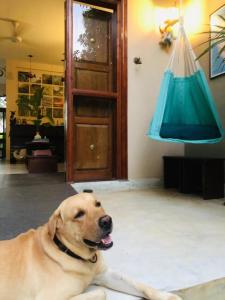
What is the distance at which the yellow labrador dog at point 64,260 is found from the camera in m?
0.85

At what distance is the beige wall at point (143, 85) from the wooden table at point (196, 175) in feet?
0.60

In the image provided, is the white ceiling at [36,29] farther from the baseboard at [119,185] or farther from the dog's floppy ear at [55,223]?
the dog's floppy ear at [55,223]

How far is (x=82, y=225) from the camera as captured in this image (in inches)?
35.0

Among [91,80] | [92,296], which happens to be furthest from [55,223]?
[91,80]

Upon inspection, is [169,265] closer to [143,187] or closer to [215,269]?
[215,269]

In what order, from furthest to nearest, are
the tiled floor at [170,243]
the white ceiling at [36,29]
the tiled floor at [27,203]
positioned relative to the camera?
1. the white ceiling at [36,29]
2. the tiled floor at [27,203]
3. the tiled floor at [170,243]

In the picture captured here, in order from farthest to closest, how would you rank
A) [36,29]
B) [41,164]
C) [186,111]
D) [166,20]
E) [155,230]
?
[36,29], [41,164], [166,20], [186,111], [155,230]

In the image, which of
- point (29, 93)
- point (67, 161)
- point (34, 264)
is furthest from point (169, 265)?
point (29, 93)

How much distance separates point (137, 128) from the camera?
10.1 ft

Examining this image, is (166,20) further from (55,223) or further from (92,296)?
(92,296)

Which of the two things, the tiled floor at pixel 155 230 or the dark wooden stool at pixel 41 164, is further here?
the dark wooden stool at pixel 41 164

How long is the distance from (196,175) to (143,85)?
1176 mm

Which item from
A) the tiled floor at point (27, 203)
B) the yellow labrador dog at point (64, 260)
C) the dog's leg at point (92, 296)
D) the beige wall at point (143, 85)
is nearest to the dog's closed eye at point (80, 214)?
the yellow labrador dog at point (64, 260)

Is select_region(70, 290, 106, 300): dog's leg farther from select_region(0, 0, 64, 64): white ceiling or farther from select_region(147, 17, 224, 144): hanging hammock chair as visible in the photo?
select_region(0, 0, 64, 64): white ceiling
